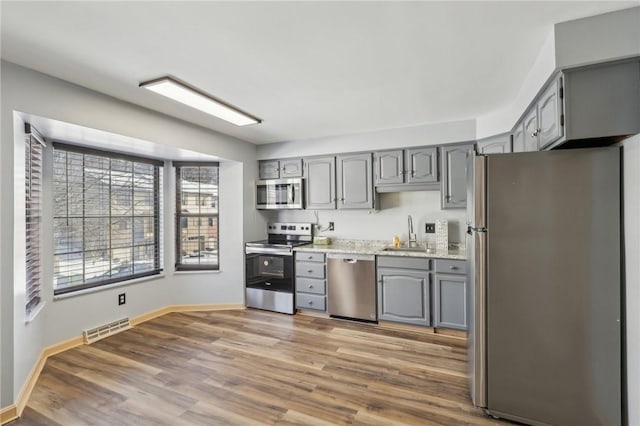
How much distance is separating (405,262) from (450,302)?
62 centimetres

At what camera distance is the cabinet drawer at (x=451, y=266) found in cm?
318

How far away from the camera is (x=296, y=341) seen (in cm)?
314

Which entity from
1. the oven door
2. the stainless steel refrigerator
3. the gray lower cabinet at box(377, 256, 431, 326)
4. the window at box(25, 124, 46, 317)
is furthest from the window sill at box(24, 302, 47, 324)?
the stainless steel refrigerator

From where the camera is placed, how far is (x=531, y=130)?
7.46 ft

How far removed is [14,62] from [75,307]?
2.28 metres

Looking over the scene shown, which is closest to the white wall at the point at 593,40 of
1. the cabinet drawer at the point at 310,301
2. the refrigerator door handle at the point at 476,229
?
the refrigerator door handle at the point at 476,229

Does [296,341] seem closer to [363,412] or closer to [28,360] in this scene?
[363,412]

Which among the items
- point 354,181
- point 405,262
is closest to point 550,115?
point 405,262

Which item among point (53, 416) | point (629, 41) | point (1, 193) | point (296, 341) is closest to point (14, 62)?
point (1, 193)

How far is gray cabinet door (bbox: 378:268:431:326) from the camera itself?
3.34 metres

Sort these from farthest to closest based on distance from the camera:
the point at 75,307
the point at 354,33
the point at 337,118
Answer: the point at 337,118 → the point at 75,307 → the point at 354,33

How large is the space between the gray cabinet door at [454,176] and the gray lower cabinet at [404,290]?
780mm

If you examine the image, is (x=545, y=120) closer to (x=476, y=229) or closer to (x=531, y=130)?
(x=531, y=130)

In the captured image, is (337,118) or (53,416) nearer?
(53,416)
